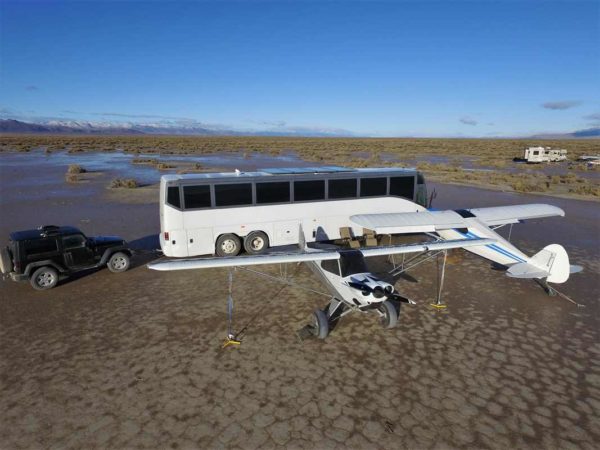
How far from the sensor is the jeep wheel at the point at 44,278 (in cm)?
1117

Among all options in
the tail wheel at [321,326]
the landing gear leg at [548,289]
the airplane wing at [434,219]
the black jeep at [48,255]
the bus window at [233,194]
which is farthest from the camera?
the bus window at [233,194]

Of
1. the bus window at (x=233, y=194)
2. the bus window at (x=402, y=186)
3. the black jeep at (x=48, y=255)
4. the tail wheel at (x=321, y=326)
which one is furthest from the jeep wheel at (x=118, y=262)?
the bus window at (x=402, y=186)

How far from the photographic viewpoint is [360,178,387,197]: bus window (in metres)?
15.5

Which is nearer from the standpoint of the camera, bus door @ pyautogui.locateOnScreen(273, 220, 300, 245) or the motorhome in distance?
bus door @ pyautogui.locateOnScreen(273, 220, 300, 245)

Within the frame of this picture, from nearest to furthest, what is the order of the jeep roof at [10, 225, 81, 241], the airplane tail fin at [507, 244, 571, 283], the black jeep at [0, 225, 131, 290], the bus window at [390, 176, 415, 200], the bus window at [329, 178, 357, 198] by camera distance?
the airplane tail fin at [507, 244, 571, 283] < the black jeep at [0, 225, 131, 290] < the jeep roof at [10, 225, 81, 241] < the bus window at [329, 178, 357, 198] < the bus window at [390, 176, 415, 200]

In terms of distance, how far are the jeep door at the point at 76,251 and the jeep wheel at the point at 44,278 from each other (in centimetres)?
48

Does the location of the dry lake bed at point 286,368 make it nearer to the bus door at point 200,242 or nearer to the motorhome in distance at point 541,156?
the bus door at point 200,242

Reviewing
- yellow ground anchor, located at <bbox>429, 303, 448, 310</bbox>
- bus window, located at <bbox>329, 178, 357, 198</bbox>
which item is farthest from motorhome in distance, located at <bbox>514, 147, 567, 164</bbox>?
yellow ground anchor, located at <bbox>429, 303, 448, 310</bbox>

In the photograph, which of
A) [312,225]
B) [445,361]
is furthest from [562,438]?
[312,225]

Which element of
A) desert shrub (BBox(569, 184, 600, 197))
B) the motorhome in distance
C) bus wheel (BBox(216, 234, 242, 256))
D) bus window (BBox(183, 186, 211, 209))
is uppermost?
the motorhome in distance

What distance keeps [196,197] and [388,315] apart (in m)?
7.99

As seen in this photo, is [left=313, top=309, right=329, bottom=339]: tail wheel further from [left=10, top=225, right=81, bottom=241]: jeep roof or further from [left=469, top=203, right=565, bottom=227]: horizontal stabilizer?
[left=469, top=203, right=565, bottom=227]: horizontal stabilizer

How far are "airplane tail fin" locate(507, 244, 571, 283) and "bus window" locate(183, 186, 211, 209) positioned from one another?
33.6ft

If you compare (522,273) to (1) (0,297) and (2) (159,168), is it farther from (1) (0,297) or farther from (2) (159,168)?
(2) (159,168)
